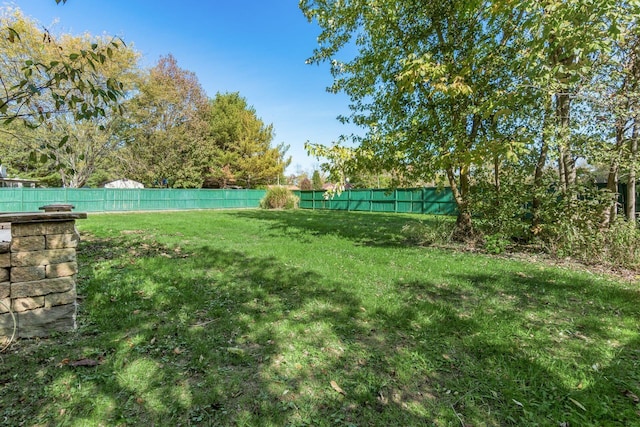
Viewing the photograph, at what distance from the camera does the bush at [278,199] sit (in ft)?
66.4

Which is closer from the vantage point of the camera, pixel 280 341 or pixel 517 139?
pixel 280 341

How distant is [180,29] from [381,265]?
37.7 ft

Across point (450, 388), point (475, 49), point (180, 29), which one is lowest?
point (450, 388)

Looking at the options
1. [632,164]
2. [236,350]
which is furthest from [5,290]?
[632,164]

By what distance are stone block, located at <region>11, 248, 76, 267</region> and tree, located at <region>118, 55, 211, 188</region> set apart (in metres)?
22.8

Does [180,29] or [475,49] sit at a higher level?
[180,29]

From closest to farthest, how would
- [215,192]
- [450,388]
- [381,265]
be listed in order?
1. [450,388]
2. [381,265]
3. [215,192]

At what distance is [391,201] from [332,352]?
16648 millimetres

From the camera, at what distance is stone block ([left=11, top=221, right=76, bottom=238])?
2.36 m

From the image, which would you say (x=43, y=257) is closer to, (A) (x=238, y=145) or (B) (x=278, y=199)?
(B) (x=278, y=199)

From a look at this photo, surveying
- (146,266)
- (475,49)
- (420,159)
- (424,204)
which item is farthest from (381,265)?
(424,204)

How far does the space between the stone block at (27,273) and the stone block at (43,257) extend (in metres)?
0.03

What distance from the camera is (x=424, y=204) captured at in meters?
16.6

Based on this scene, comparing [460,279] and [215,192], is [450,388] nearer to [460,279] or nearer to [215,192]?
[460,279]
